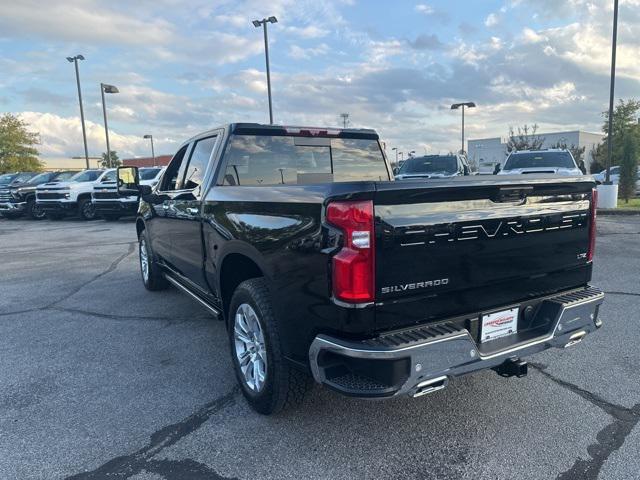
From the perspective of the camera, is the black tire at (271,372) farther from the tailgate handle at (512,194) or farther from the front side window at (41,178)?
the front side window at (41,178)

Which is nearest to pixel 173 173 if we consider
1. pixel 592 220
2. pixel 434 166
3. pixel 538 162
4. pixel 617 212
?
pixel 592 220

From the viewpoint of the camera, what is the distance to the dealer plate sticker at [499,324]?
2.89 m

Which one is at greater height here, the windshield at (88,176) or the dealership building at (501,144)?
the dealership building at (501,144)

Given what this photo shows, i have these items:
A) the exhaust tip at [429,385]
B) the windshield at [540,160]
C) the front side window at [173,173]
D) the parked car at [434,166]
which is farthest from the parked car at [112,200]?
the exhaust tip at [429,385]

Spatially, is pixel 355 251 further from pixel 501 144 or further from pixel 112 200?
pixel 501 144

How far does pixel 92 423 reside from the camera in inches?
129

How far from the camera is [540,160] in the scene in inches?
598

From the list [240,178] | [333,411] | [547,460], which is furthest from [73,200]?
[547,460]

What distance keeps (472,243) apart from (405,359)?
78 cm

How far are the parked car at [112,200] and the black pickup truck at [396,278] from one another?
47.8ft

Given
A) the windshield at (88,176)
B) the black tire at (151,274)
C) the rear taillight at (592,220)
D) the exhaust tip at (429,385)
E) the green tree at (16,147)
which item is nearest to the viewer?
the exhaust tip at (429,385)

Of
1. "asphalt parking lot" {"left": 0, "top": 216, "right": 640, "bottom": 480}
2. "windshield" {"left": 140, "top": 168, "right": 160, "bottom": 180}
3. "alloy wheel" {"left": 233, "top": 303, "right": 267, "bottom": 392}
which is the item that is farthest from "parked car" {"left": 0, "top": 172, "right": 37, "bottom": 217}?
"alloy wheel" {"left": 233, "top": 303, "right": 267, "bottom": 392}

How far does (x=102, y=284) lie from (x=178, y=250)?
306 centimetres

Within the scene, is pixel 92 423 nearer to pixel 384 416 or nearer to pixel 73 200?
pixel 384 416
